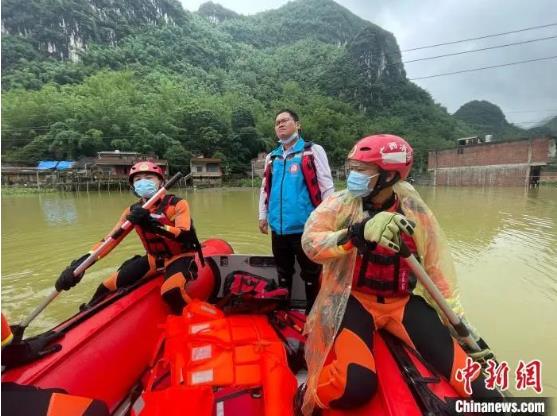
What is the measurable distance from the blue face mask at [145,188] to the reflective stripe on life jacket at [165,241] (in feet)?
0.58

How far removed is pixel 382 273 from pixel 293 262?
1.55 m

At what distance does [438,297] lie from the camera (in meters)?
1.94

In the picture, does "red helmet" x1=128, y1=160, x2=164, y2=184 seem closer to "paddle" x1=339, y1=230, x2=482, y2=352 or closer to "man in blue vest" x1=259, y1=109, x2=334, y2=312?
"man in blue vest" x1=259, y1=109, x2=334, y2=312

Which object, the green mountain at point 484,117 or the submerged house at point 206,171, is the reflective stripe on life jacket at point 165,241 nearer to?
the submerged house at point 206,171

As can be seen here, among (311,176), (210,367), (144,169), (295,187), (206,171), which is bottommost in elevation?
(210,367)

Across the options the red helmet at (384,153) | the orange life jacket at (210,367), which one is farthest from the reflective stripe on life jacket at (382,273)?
the orange life jacket at (210,367)

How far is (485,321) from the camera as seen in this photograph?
4.34 metres

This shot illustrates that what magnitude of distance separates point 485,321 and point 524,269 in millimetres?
3033

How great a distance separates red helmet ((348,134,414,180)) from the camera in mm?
2129

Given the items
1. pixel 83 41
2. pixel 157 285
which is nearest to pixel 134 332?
pixel 157 285

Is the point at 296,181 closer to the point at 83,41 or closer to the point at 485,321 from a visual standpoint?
the point at 485,321

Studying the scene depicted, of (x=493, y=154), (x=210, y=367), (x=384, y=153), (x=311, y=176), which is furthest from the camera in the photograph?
(x=493, y=154)

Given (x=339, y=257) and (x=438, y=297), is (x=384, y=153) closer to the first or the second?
(x=339, y=257)

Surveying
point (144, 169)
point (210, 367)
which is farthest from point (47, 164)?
point (210, 367)
